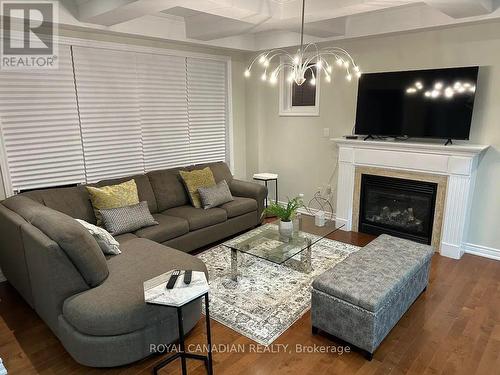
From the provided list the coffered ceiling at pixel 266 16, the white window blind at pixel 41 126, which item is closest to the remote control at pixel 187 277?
the coffered ceiling at pixel 266 16

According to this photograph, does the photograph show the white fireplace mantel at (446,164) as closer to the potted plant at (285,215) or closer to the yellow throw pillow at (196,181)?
the potted plant at (285,215)

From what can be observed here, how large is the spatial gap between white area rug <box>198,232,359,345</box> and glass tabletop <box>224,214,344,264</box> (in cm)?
34

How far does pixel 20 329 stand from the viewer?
271cm

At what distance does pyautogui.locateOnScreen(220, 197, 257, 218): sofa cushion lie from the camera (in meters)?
4.33

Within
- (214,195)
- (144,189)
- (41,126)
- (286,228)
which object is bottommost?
(286,228)

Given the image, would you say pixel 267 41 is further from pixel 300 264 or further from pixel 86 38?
A: pixel 300 264

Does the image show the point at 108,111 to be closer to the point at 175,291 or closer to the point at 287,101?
the point at 287,101

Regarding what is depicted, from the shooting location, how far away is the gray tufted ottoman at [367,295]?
2.30 m

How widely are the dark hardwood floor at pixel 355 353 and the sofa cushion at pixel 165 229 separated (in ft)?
3.56

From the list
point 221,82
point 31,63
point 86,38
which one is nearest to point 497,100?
point 221,82

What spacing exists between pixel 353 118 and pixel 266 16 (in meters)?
1.81

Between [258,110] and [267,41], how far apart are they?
1047 mm

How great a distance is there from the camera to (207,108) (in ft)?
16.8

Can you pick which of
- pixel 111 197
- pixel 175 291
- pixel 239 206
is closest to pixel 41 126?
pixel 111 197
